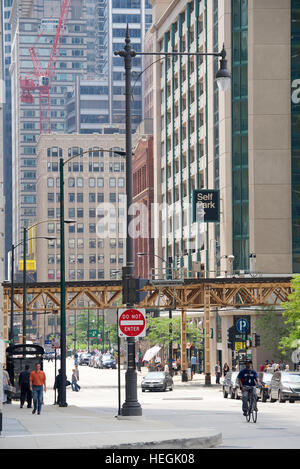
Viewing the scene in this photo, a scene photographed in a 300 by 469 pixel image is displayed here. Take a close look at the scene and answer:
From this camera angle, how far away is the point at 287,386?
4741 cm

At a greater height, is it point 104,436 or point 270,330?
point 104,436

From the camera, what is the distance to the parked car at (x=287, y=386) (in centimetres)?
4684

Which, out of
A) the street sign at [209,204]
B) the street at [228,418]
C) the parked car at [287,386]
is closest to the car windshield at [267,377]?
the parked car at [287,386]

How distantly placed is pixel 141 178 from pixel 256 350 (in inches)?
2320

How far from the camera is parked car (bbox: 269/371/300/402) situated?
46.8 m

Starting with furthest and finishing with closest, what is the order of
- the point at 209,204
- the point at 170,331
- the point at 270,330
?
the point at 170,331, the point at 209,204, the point at 270,330

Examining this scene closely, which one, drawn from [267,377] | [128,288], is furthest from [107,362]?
[128,288]

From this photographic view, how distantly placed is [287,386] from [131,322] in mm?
21352

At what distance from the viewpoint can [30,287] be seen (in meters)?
73.6

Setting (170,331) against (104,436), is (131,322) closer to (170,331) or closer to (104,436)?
(104,436)

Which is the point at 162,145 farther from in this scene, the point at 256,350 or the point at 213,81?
the point at 256,350

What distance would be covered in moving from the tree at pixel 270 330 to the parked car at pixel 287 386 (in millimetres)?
31433

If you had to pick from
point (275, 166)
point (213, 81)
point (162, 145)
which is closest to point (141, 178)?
point (162, 145)

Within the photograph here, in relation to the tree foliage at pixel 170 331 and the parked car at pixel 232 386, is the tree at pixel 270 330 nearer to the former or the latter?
the tree foliage at pixel 170 331
